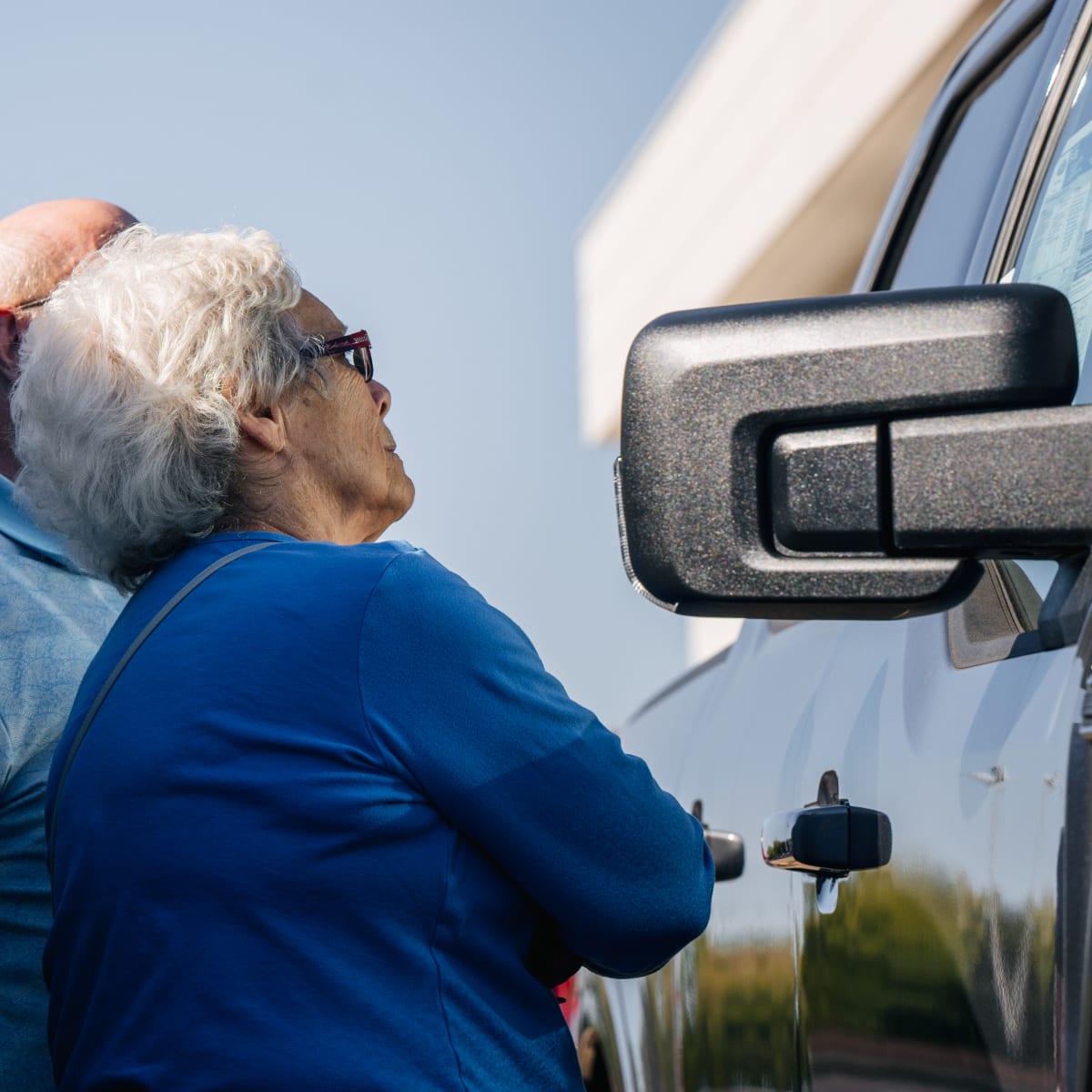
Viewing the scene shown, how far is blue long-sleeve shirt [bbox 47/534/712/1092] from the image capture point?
1500 mm

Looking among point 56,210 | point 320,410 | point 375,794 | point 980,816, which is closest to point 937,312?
point 980,816

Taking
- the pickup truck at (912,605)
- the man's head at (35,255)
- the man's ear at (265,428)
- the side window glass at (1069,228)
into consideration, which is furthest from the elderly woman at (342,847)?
the man's head at (35,255)

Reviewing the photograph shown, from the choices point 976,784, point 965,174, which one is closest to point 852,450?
point 976,784

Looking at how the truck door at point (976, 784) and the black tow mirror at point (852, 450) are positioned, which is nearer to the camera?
the black tow mirror at point (852, 450)

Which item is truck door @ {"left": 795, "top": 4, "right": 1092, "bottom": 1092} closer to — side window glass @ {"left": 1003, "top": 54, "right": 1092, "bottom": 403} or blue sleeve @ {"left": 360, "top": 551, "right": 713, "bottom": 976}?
side window glass @ {"left": 1003, "top": 54, "right": 1092, "bottom": 403}

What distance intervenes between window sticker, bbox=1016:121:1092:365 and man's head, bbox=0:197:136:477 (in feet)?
5.16

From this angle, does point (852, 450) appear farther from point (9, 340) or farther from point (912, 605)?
point (9, 340)

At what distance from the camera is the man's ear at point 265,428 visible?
1910 mm

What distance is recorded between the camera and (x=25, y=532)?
2.25m

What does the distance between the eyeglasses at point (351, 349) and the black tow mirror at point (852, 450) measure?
3.39ft

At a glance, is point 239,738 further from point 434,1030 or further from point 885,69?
point 885,69

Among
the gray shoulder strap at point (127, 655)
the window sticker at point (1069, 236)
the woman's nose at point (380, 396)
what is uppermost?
the window sticker at point (1069, 236)

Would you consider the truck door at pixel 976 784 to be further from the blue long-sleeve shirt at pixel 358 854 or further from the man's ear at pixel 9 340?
the man's ear at pixel 9 340

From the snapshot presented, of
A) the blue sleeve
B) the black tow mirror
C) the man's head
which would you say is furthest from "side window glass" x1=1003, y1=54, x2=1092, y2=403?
the man's head
